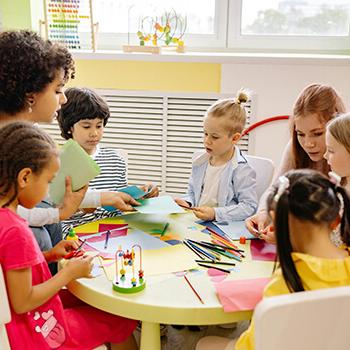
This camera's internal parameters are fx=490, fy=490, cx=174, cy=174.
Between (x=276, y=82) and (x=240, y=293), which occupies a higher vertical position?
(x=276, y=82)

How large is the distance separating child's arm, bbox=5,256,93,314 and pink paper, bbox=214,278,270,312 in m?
0.35

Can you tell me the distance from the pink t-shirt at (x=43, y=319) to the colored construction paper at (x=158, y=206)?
1.27 feet

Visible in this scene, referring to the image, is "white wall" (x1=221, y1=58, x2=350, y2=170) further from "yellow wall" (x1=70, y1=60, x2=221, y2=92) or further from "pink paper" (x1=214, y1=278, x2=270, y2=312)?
"pink paper" (x1=214, y1=278, x2=270, y2=312)

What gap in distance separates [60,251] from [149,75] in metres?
1.59

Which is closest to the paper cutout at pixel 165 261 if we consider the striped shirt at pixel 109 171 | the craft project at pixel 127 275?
the craft project at pixel 127 275

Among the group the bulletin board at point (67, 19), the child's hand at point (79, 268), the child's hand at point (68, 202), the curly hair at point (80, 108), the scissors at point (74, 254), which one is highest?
the bulletin board at point (67, 19)

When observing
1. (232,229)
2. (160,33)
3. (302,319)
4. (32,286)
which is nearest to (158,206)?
(232,229)

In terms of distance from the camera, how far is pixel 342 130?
4.76 ft

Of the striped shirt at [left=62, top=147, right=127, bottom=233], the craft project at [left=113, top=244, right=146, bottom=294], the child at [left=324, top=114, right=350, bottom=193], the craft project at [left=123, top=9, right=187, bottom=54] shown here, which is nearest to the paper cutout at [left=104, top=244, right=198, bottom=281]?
the craft project at [left=113, top=244, right=146, bottom=294]

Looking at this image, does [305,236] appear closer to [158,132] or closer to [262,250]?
[262,250]

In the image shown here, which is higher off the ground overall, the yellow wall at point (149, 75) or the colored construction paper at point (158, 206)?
the yellow wall at point (149, 75)

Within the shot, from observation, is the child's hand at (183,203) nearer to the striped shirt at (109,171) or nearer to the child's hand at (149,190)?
the child's hand at (149,190)

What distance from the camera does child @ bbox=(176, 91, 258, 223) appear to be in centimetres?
186

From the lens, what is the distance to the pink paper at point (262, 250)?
1.44 m
